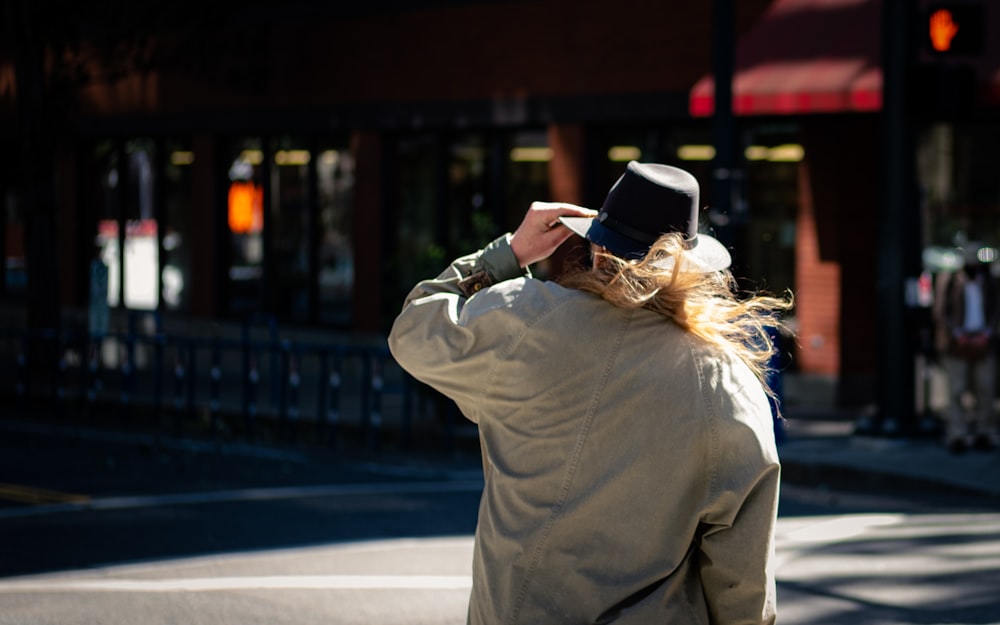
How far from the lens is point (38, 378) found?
18.5 m

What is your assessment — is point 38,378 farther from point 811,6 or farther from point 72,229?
point 811,6

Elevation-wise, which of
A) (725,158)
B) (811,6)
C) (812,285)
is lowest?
(812,285)

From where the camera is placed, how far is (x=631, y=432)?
2779mm

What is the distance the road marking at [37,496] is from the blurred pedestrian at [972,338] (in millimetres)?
7036

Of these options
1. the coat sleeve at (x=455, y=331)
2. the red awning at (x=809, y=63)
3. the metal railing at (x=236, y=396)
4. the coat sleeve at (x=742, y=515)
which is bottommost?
the metal railing at (x=236, y=396)

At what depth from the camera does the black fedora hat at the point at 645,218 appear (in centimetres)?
285

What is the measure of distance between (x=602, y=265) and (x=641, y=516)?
0.48 m

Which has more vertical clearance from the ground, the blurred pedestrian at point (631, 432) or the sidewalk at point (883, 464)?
the blurred pedestrian at point (631, 432)

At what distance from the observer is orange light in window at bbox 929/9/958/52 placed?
12.5m

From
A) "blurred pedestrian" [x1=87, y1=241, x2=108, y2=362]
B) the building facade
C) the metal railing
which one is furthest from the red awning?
"blurred pedestrian" [x1=87, y1=241, x2=108, y2=362]

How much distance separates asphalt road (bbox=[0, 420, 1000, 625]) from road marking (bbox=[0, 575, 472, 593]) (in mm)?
14

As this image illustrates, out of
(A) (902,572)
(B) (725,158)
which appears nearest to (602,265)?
(A) (902,572)

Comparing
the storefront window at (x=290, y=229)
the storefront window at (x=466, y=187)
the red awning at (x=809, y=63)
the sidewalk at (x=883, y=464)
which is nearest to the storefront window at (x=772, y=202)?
the red awning at (x=809, y=63)

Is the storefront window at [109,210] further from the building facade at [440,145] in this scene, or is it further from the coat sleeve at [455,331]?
the coat sleeve at [455,331]
